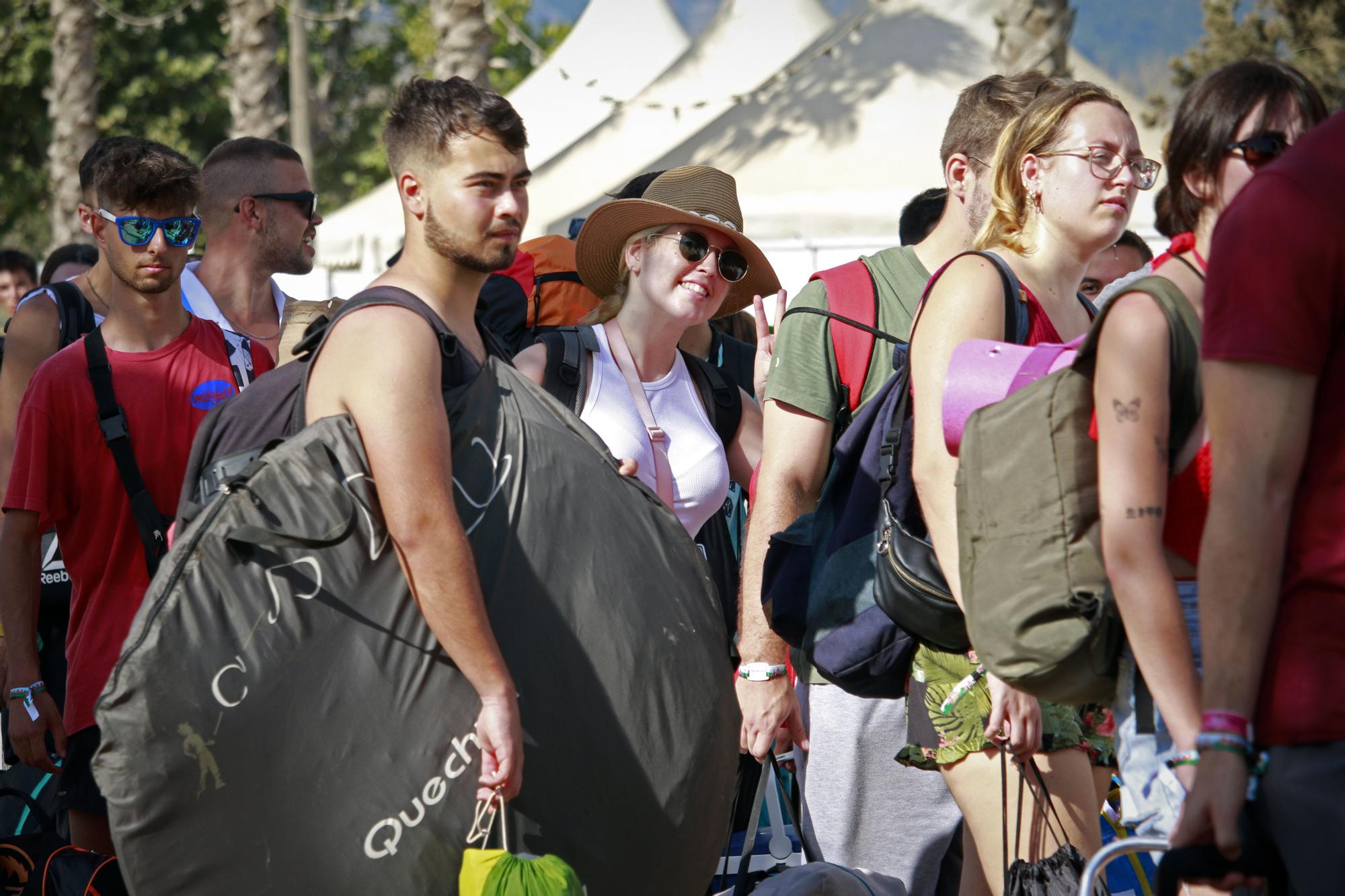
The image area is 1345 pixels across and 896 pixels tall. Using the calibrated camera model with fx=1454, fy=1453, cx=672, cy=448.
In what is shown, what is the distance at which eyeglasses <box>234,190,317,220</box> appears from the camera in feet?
16.3

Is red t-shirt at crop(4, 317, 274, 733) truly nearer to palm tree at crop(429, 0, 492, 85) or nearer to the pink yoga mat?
the pink yoga mat

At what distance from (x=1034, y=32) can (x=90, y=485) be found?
633cm

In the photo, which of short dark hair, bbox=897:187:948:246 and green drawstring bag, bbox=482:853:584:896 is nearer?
green drawstring bag, bbox=482:853:584:896

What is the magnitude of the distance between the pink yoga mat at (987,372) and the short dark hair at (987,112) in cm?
110

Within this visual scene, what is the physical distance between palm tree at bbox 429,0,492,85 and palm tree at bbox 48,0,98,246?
6928 mm

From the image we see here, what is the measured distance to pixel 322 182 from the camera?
31.8 m

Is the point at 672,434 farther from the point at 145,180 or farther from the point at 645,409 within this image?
the point at 145,180

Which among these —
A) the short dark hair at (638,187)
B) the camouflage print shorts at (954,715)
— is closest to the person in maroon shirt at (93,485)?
the short dark hair at (638,187)

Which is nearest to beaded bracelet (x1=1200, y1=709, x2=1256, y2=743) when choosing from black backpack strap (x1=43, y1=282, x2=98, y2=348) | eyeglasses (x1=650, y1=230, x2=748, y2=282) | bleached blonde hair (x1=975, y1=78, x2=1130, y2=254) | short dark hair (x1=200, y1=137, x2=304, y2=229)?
bleached blonde hair (x1=975, y1=78, x2=1130, y2=254)

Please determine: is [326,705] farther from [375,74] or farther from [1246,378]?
[375,74]

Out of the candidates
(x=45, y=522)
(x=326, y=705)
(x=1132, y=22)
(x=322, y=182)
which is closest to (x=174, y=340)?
(x=45, y=522)

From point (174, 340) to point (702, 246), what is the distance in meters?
1.53

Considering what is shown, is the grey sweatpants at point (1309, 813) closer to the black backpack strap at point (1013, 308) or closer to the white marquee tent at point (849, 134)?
the black backpack strap at point (1013, 308)

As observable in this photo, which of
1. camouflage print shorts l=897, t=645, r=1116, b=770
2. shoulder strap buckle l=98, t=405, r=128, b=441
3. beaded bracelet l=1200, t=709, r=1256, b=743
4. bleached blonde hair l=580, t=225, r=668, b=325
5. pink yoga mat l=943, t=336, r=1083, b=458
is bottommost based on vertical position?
camouflage print shorts l=897, t=645, r=1116, b=770
